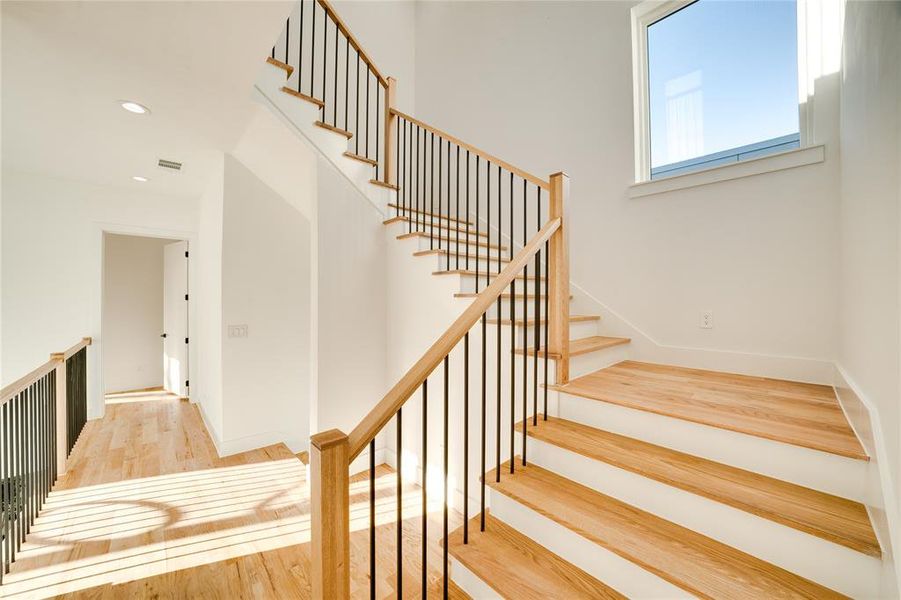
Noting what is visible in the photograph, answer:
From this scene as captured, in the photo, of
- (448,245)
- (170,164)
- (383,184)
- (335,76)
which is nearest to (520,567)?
(448,245)

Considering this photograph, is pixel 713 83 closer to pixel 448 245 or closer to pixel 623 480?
pixel 448 245

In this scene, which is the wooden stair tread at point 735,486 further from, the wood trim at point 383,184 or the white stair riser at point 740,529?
the wood trim at point 383,184

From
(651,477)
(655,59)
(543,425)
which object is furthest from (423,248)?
(655,59)

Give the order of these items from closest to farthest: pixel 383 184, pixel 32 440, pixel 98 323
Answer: pixel 32 440
pixel 383 184
pixel 98 323

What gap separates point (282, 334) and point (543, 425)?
2785 millimetres

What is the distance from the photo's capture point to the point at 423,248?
289cm

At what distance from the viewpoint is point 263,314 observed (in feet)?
11.3

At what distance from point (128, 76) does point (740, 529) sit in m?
3.41

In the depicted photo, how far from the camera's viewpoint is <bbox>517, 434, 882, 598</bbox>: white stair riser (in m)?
1.00

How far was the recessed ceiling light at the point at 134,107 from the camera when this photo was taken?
7.34 feet

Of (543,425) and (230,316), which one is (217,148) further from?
(543,425)

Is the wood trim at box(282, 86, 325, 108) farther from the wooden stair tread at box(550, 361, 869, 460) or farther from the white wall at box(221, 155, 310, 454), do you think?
the wooden stair tread at box(550, 361, 869, 460)

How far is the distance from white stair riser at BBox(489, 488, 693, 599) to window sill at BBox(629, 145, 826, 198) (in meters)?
2.33

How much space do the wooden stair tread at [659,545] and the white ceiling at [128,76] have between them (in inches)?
92.4
